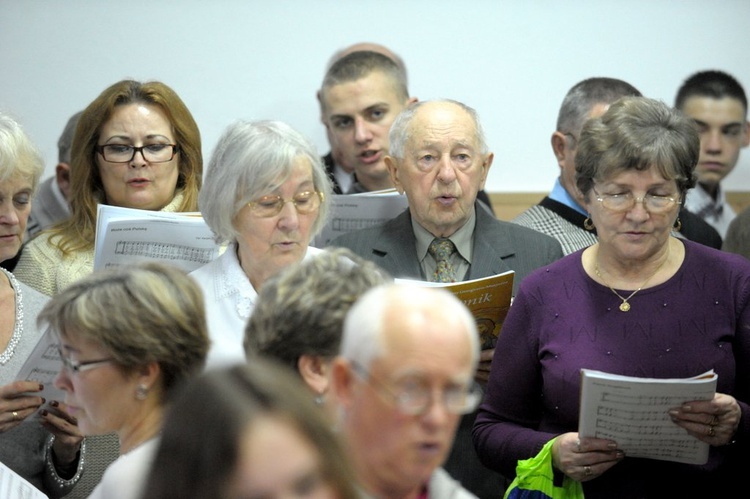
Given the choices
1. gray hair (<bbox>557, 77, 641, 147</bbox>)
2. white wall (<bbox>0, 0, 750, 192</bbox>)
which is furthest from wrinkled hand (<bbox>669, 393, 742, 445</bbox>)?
white wall (<bbox>0, 0, 750, 192</bbox>)

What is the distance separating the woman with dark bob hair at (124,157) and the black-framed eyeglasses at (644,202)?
143 cm

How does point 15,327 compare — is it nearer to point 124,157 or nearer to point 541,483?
point 124,157

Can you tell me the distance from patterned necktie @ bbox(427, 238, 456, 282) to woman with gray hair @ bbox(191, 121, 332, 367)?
19.4 inches

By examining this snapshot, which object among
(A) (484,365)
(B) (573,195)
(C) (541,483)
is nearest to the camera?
(C) (541,483)

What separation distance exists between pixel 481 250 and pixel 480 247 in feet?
0.04

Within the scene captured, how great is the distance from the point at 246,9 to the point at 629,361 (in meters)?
3.04

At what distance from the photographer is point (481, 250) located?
3305 mm

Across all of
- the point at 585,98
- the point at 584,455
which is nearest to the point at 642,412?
the point at 584,455

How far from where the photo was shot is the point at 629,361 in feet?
8.75

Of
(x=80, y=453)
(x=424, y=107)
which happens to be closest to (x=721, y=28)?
(x=424, y=107)

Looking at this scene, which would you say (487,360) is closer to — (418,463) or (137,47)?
(418,463)

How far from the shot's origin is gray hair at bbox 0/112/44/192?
120 inches

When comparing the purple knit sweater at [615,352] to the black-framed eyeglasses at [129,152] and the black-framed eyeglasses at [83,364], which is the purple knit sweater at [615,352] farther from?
the black-framed eyeglasses at [129,152]

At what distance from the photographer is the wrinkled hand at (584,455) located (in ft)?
8.27
